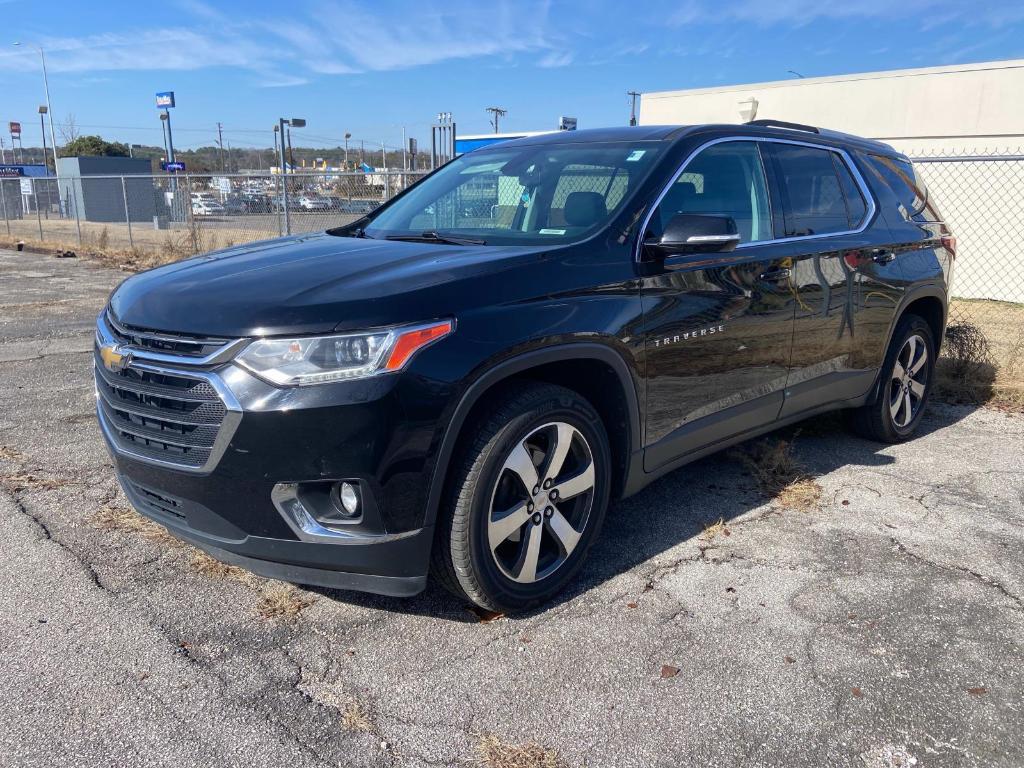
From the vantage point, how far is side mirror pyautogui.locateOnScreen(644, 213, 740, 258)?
3164mm

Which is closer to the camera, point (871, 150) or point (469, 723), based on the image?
point (469, 723)

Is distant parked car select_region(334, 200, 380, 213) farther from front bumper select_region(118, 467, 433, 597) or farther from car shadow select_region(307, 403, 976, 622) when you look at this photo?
front bumper select_region(118, 467, 433, 597)

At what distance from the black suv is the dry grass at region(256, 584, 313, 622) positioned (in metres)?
0.41

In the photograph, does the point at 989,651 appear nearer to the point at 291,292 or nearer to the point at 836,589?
the point at 836,589

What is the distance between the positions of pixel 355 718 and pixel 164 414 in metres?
1.16

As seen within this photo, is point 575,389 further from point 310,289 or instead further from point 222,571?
point 222,571

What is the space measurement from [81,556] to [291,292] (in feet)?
5.49

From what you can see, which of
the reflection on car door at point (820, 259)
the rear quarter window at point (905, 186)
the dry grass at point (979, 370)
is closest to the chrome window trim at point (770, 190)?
the reflection on car door at point (820, 259)

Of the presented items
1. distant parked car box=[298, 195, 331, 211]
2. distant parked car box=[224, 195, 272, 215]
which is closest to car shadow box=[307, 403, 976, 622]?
distant parked car box=[298, 195, 331, 211]

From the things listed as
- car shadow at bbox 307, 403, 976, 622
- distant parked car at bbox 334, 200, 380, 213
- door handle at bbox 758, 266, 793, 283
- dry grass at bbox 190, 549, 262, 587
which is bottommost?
car shadow at bbox 307, 403, 976, 622

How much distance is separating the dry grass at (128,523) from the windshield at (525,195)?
5.52 feet

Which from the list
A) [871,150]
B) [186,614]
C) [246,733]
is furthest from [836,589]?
[871,150]

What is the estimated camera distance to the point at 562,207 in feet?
11.5

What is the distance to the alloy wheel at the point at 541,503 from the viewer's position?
9.39 ft
